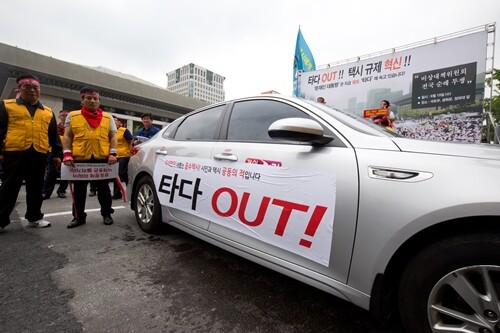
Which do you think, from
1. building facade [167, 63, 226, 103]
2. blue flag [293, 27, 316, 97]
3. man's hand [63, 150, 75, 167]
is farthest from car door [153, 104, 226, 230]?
building facade [167, 63, 226, 103]

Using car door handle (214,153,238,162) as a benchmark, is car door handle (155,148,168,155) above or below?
above

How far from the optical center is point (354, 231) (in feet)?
4.66

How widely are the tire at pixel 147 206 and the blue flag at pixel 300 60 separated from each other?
632 cm

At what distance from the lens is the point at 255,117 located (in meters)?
2.23

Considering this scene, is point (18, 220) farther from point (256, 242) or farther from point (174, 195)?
point (256, 242)

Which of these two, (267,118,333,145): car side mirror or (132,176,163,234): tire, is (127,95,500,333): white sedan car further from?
(132,176,163,234): tire

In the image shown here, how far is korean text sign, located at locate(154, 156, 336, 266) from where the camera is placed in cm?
155

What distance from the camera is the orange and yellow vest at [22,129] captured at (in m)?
3.09

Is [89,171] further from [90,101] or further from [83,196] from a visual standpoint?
[90,101]

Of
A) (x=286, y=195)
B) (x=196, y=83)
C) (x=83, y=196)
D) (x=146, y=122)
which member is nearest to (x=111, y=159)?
(x=83, y=196)

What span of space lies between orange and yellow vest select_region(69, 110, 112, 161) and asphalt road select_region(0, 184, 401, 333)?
1.05 metres

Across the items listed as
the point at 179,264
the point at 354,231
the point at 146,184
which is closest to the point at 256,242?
the point at 354,231

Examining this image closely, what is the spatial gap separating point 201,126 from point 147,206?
115 cm

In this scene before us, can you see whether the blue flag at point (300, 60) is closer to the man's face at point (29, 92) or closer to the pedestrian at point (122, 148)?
the pedestrian at point (122, 148)
